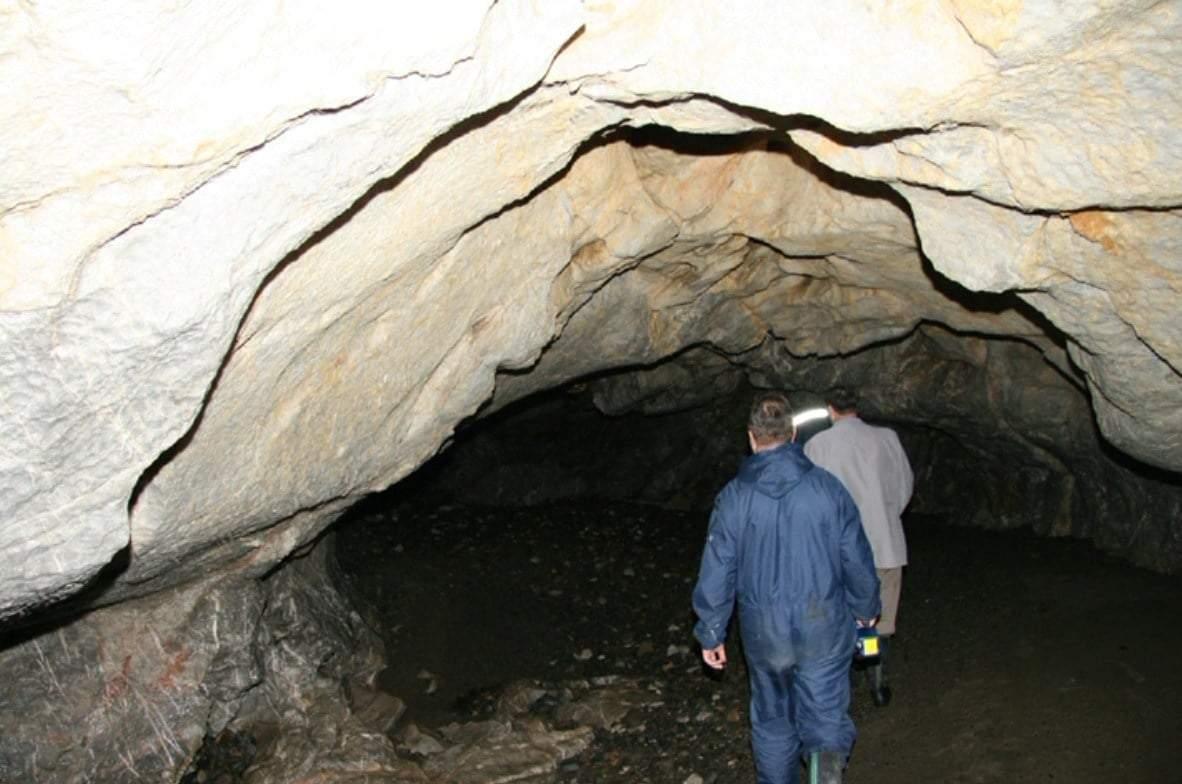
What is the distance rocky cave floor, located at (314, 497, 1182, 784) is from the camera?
5027mm

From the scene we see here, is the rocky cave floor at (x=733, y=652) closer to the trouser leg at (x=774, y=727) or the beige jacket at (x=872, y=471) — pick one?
the trouser leg at (x=774, y=727)

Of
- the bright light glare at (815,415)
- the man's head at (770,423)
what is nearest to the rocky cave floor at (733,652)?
the bright light glare at (815,415)

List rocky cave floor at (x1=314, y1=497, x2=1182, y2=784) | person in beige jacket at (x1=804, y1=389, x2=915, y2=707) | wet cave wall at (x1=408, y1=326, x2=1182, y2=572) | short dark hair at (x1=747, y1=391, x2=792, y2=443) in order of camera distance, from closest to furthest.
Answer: short dark hair at (x1=747, y1=391, x2=792, y2=443) < rocky cave floor at (x1=314, y1=497, x2=1182, y2=784) < person in beige jacket at (x1=804, y1=389, x2=915, y2=707) < wet cave wall at (x1=408, y1=326, x2=1182, y2=572)

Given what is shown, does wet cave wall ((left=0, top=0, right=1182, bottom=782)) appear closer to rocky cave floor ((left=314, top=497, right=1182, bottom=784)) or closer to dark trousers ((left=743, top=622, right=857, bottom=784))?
rocky cave floor ((left=314, top=497, right=1182, bottom=784))

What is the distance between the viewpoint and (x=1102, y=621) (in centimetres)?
624

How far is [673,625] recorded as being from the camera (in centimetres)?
762

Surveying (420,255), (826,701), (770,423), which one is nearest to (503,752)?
(826,701)

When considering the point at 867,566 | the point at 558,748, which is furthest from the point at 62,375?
the point at 558,748

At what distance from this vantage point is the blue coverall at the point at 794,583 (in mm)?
4160

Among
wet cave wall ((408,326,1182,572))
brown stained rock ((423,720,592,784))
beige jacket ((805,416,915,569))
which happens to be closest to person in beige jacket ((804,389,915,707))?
beige jacket ((805,416,915,569))

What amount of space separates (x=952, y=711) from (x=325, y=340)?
3.91 m

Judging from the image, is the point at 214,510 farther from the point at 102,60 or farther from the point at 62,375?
the point at 102,60

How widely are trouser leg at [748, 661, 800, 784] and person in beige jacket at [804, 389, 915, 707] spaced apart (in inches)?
50.8

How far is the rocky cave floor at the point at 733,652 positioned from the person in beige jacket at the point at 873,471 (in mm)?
759
